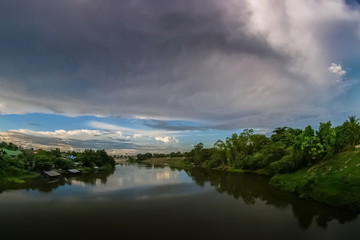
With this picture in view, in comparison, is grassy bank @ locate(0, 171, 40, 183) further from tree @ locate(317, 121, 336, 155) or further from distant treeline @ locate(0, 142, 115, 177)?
tree @ locate(317, 121, 336, 155)

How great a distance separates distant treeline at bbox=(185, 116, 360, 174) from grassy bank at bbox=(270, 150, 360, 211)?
371cm

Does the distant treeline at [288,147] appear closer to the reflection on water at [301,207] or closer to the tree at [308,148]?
the tree at [308,148]

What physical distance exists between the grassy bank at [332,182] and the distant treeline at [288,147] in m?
3.71

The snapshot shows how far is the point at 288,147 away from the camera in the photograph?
80562 millimetres

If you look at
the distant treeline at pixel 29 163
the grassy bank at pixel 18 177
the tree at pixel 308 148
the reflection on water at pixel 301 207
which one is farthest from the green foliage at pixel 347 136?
the distant treeline at pixel 29 163

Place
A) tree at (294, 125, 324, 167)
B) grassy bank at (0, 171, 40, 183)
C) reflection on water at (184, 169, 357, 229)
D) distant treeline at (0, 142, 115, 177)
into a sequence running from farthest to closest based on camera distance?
distant treeline at (0, 142, 115, 177) → grassy bank at (0, 171, 40, 183) → tree at (294, 125, 324, 167) → reflection on water at (184, 169, 357, 229)

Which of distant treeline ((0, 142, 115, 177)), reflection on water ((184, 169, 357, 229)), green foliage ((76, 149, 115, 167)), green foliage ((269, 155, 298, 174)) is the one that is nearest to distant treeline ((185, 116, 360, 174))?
green foliage ((269, 155, 298, 174))

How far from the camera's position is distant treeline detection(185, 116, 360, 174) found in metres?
57.4

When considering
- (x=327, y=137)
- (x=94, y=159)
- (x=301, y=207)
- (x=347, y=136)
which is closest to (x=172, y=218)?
(x=301, y=207)

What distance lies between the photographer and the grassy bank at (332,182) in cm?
3622

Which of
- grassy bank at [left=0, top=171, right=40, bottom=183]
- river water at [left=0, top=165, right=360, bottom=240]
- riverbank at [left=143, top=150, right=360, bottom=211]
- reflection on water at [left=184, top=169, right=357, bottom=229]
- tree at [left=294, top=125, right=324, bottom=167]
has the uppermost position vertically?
tree at [left=294, top=125, right=324, bottom=167]

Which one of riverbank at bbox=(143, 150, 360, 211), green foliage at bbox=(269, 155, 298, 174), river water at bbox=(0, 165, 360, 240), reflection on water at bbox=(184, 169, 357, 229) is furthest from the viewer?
green foliage at bbox=(269, 155, 298, 174)

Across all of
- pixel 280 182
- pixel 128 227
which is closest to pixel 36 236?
pixel 128 227

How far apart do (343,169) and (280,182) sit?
13.8 meters
